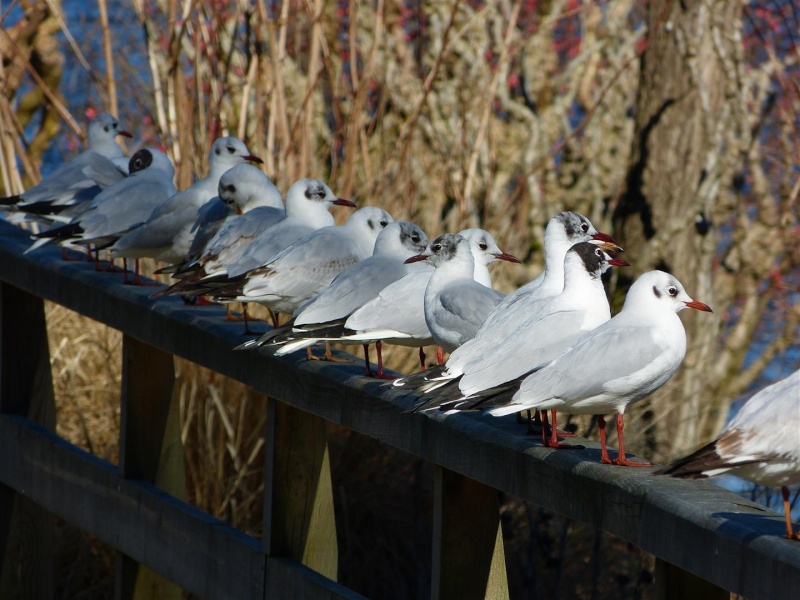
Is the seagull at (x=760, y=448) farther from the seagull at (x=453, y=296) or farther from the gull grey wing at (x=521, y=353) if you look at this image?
the seagull at (x=453, y=296)

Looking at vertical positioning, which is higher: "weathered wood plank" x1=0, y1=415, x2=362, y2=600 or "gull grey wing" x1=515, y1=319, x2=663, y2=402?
"gull grey wing" x1=515, y1=319, x2=663, y2=402

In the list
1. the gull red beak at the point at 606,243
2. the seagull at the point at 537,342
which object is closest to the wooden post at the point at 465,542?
the seagull at the point at 537,342

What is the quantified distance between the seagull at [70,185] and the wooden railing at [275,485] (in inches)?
19.3

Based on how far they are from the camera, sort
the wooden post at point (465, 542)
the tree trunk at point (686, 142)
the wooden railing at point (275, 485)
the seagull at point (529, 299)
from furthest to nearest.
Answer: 1. the tree trunk at point (686, 142)
2. the seagull at point (529, 299)
3. the wooden post at point (465, 542)
4. the wooden railing at point (275, 485)

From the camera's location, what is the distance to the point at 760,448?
1.92 metres

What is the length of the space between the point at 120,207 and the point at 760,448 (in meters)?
3.22

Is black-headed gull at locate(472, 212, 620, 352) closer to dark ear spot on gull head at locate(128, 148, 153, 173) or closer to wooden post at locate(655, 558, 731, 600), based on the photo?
wooden post at locate(655, 558, 731, 600)

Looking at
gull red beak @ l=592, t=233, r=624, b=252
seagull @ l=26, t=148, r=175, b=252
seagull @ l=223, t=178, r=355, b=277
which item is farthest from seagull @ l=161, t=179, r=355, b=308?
gull red beak @ l=592, t=233, r=624, b=252

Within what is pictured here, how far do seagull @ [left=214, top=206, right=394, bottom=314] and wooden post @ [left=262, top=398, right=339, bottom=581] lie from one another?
2.20ft

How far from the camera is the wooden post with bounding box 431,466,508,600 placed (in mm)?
2350

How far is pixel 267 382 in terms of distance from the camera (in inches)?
116

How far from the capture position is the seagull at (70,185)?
4996 millimetres

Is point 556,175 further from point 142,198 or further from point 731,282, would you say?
point 142,198

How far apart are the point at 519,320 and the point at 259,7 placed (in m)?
2.86
